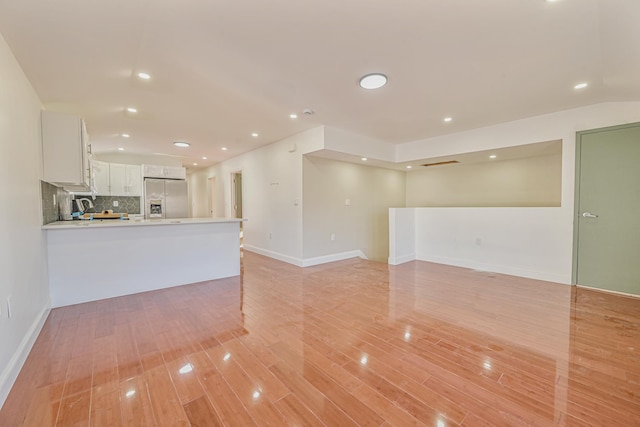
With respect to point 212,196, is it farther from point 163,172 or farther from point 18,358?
point 18,358

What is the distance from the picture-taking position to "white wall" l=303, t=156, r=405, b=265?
500 centimetres

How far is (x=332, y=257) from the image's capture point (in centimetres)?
535

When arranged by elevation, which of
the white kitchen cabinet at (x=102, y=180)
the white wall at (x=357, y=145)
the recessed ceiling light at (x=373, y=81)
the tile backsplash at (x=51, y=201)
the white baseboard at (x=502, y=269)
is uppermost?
the recessed ceiling light at (x=373, y=81)

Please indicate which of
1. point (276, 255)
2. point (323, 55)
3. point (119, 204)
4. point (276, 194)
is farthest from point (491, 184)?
point (119, 204)

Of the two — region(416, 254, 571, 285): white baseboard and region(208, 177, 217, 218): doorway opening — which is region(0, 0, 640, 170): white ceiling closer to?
region(416, 254, 571, 285): white baseboard

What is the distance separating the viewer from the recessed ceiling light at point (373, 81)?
2.64 metres

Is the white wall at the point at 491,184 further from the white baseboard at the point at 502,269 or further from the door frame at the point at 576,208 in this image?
the white baseboard at the point at 502,269

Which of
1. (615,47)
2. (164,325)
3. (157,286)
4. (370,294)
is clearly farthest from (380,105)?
(157,286)

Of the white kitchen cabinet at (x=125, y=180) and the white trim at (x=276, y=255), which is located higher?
the white kitchen cabinet at (x=125, y=180)

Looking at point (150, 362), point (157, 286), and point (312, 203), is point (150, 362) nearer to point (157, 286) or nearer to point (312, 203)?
point (157, 286)

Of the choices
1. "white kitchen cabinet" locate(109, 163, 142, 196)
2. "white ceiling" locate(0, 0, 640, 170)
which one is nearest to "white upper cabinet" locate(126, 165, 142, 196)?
"white kitchen cabinet" locate(109, 163, 142, 196)

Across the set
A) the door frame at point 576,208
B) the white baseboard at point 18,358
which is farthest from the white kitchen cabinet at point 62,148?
the door frame at point 576,208

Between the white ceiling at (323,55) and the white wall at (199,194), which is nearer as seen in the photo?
the white ceiling at (323,55)

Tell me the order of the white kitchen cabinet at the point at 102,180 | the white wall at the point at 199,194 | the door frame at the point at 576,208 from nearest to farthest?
the door frame at the point at 576,208
the white kitchen cabinet at the point at 102,180
the white wall at the point at 199,194
